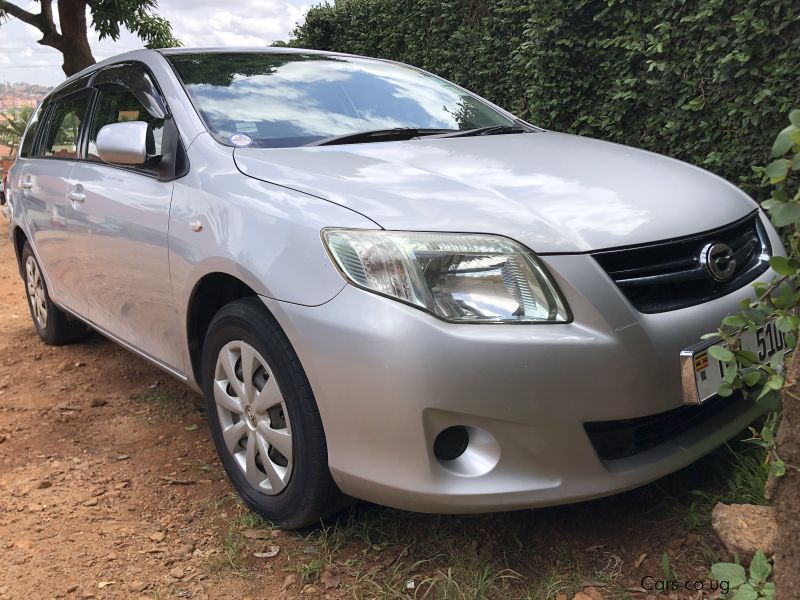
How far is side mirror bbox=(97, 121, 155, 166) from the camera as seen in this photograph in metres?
2.52

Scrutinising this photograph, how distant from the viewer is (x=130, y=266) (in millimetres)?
2814

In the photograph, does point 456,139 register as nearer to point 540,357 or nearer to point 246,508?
point 540,357

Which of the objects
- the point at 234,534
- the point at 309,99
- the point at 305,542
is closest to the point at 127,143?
the point at 309,99

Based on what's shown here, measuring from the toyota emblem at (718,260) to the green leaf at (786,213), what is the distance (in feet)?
2.28

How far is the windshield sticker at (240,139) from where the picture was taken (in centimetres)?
248

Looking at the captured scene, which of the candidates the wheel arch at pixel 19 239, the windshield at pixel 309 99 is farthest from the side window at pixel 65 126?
the windshield at pixel 309 99

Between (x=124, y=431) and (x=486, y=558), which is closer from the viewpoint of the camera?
(x=486, y=558)

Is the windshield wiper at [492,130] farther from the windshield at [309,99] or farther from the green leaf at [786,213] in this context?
the green leaf at [786,213]

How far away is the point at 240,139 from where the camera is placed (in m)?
2.51

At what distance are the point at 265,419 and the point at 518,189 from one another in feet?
3.33

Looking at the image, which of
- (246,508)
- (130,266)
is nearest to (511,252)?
(246,508)

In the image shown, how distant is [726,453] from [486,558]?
921 millimetres

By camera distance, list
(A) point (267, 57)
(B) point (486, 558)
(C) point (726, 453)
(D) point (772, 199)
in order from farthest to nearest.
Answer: (A) point (267, 57) → (C) point (726, 453) → (B) point (486, 558) → (D) point (772, 199)

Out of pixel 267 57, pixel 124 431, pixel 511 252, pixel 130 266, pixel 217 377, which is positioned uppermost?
pixel 267 57
